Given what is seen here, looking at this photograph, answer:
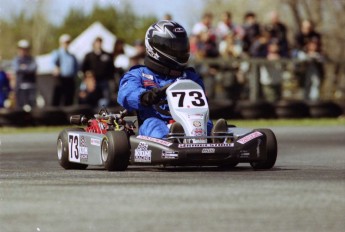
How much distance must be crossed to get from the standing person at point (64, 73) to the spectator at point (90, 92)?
28 cm

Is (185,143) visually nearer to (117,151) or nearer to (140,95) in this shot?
(117,151)

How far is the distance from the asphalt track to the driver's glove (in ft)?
1.95

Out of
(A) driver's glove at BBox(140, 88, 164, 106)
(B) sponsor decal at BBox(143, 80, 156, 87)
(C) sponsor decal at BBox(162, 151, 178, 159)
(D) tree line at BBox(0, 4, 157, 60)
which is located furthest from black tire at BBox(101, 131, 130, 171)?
(D) tree line at BBox(0, 4, 157, 60)

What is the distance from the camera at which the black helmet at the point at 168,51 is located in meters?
10.6

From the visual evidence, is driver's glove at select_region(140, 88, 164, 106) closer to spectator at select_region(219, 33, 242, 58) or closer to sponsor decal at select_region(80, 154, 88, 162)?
Answer: sponsor decal at select_region(80, 154, 88, 162)

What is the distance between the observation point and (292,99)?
73.7ft

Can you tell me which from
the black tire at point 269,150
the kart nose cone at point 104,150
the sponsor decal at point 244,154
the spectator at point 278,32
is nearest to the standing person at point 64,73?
the spectator at point 278,32

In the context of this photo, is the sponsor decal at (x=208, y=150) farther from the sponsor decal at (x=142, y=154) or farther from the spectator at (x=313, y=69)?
the spectator at (x=313, y=69)

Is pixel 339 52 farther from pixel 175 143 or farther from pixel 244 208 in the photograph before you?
pixel 244 208

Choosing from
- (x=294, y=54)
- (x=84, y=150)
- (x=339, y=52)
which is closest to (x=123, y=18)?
(x=339, y=52)

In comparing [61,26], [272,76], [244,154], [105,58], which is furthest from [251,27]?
[61,26]

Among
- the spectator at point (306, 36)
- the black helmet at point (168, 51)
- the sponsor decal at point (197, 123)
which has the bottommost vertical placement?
the sponsor decal at point (197, 123)

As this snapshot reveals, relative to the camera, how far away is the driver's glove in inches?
394

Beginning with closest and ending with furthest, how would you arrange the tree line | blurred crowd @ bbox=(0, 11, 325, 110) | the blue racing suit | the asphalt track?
the asphalt track
the blue racing suit
blurred crowd @ bbox=(0, 11, 325, 110)
the tree line
